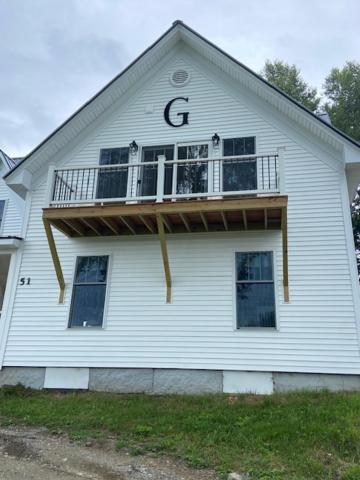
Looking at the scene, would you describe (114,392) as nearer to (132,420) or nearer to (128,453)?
(132,420)

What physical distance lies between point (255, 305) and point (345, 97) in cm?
1756

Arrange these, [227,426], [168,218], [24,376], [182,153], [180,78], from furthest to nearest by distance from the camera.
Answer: [180,78]
[182,153]
[24,376]
[168,218]
[227,426]

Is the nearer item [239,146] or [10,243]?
[10,243]

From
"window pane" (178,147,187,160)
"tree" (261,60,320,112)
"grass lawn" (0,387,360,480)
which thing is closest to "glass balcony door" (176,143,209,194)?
"window pane" (178,147,187,160)

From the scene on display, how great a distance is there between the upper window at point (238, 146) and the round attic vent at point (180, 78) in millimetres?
2230

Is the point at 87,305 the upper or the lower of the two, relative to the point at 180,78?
Result: lower

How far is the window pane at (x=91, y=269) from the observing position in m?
9.45

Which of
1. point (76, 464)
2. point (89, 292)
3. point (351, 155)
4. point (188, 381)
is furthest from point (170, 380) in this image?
point (351, 155)

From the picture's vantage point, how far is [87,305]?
9.27 m

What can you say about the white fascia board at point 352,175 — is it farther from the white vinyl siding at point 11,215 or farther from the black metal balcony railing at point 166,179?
the white vinyl siding at point 11,215

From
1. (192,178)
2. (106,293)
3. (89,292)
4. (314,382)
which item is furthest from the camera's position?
(192,178)

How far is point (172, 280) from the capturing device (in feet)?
29.3

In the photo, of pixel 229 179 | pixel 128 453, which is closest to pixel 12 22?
pixel 229 179

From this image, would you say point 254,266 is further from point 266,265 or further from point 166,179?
point 166,179
